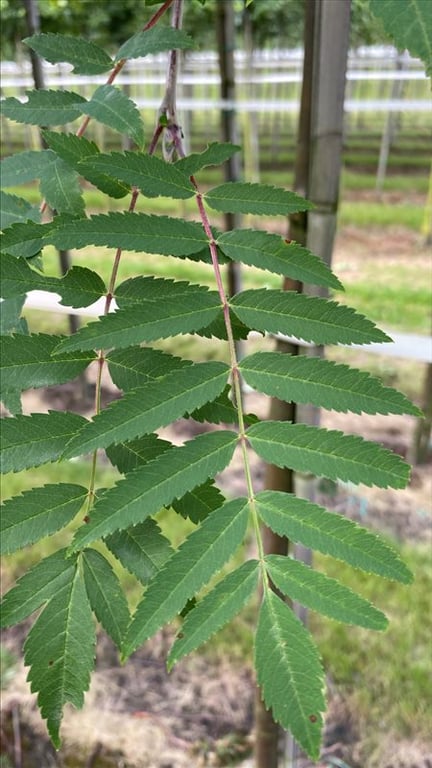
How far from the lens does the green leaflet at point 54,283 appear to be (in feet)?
2.00

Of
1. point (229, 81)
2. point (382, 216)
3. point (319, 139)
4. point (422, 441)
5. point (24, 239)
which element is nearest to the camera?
point (24, 239)

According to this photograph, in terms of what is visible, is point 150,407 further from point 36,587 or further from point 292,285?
point 292,285

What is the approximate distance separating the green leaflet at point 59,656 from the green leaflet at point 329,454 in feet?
0.66

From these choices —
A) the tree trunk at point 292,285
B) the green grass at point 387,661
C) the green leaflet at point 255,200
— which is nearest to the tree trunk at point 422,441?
the green grass at point 387,661

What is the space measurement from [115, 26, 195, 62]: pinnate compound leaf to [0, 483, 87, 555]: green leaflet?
406mm

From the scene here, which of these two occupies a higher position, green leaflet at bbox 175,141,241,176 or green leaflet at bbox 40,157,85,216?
green leaflet at bbox 175,141,241,176

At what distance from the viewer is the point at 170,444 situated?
22.8 inches

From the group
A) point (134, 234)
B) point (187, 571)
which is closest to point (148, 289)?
point (134, 234)

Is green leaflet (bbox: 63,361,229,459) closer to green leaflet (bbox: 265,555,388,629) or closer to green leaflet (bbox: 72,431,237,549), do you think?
green leaflet (bbox: 72,431,237,549)

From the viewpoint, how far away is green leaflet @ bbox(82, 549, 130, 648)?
0.57m

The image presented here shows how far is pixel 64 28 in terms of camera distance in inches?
245

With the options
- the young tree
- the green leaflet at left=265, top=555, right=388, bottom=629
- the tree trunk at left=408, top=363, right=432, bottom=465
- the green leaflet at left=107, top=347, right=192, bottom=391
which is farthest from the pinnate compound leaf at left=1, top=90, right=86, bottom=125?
the tree trunk at left=408, top=363, right=432, bottom=465

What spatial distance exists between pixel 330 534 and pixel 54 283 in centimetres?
33

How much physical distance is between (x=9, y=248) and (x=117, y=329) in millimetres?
161
